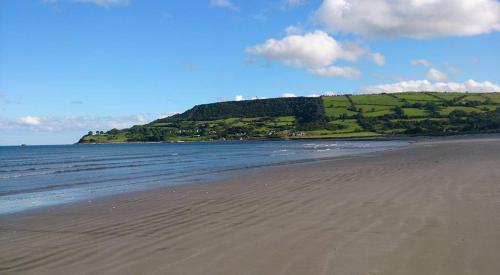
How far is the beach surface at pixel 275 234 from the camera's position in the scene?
677 cm

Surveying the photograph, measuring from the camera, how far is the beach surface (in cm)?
677

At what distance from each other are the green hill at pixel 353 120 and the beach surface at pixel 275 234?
112 meters

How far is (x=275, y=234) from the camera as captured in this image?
28.9ft

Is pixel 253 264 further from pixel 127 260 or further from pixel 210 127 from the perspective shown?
pixel 210 127

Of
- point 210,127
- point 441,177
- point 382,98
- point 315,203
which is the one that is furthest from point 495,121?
point 315,203

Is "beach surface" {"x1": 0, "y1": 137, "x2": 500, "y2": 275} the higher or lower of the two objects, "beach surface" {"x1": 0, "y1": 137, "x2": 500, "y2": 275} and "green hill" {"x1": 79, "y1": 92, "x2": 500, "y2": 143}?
the lower

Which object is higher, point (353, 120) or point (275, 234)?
point (353, 120)

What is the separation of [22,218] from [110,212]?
2.55 m

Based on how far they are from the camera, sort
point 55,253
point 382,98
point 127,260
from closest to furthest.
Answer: point 127,260, point 55,253, point 382,98

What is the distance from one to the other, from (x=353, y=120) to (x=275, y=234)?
13479cm

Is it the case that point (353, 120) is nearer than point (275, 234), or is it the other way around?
point (275, 234)

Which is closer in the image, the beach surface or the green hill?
the beach surface

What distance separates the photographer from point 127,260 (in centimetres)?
748

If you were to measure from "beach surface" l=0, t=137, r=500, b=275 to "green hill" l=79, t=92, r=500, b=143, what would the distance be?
112m
